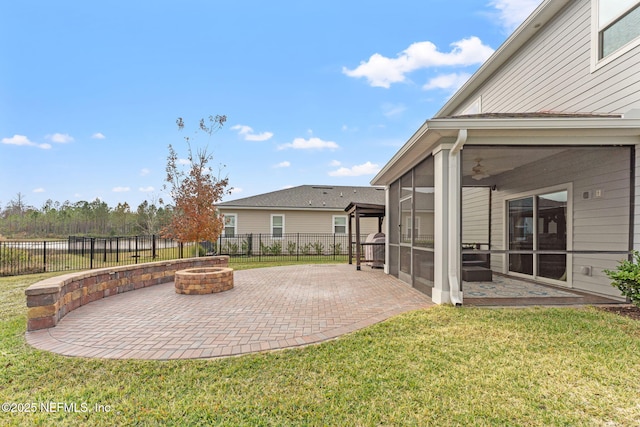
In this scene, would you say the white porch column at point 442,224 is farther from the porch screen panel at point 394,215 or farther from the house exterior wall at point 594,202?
the porch screen panel at point 394,215

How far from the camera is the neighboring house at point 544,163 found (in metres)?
5.08

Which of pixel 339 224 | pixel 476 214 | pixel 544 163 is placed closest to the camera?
pixel 544 163

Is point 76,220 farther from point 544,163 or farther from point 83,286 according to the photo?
point 544,163

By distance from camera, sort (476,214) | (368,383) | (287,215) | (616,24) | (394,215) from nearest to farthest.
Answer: (368,383) < (616,24) < (394,215) < (476,214) < (287,215)

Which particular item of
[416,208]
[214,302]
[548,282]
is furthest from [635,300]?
[214,302]

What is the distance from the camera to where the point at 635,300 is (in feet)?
14.6

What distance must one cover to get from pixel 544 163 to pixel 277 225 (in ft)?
43.5

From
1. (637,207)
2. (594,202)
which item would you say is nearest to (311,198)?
(594,202)

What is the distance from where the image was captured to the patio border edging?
4.10 meters

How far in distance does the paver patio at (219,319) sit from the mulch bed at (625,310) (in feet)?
8.75

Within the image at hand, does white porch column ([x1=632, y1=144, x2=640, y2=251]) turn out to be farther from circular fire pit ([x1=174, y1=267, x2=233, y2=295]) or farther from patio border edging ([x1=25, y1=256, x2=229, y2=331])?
patio border edging ([x1=25, y1=256, x2=229, y2=331])

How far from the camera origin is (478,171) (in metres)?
7.30

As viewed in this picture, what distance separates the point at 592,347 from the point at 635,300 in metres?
1.87

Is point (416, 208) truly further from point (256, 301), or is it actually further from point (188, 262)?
point (188, 262)
